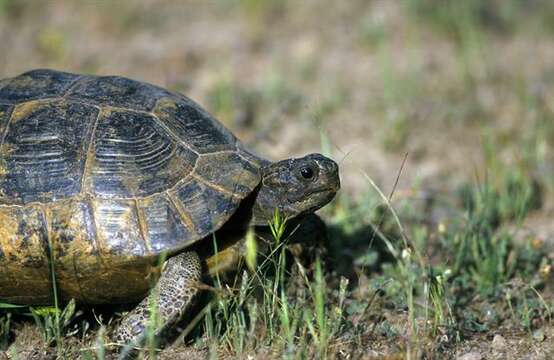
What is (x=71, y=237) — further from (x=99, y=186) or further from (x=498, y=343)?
(x=498, y=343)

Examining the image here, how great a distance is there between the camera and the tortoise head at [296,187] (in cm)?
445

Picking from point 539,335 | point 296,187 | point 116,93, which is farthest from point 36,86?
point 539,335

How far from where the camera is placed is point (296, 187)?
4.51m

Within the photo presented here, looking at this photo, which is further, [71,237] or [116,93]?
[116,93]

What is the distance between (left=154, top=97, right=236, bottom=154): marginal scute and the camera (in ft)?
15.2

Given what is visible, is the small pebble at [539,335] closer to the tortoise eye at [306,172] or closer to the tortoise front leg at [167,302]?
the tortoise eye at [306,172]

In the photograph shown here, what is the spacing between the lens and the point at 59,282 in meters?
4.27

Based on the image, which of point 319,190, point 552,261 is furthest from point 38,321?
point 552,261

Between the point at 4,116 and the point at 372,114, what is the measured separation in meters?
4.31

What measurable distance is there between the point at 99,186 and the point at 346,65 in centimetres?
512

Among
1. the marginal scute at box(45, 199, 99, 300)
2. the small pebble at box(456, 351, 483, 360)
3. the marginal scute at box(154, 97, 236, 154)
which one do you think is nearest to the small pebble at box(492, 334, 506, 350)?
the small pebble at box(456, 351, 483, 360)

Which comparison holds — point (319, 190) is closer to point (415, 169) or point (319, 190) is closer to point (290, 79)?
point (415, 169)

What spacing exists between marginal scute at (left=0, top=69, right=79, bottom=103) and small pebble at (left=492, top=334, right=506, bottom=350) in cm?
302

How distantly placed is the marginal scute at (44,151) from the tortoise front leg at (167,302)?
0.71 metres
